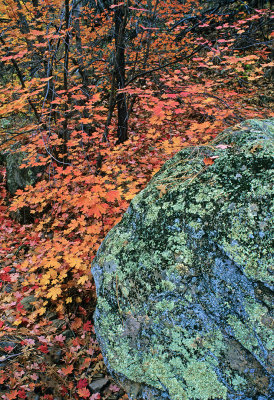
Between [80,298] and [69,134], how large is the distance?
4.51 metres

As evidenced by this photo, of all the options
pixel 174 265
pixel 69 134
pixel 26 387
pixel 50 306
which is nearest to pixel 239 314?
pixel 174 265

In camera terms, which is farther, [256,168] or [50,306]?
[50,306]

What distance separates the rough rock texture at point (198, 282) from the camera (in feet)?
5.20

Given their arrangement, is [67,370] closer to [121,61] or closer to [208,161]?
[208,161]

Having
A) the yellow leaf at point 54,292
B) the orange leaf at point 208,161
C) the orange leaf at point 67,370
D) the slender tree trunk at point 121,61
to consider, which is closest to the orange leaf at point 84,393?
the orange leaf at point 67,370

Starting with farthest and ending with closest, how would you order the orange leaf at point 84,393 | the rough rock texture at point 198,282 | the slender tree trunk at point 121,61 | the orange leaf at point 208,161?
the slender tree trunk at point 121,61
the orange leaf at point 84,393
the orange leaf at point 208,161
the rough rock texture at point 198,282

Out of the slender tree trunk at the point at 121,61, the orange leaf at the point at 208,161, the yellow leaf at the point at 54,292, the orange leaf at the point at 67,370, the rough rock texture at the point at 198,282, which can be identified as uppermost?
the slender tree trunk at the point at 121,61

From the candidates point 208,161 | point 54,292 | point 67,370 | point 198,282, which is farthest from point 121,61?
point 67,370

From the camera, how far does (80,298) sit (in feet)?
13.3

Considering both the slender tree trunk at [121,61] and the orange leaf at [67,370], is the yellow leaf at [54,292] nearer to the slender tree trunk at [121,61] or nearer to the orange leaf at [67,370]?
the orange leaf at [67,370]

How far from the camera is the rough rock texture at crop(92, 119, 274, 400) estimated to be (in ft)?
5.20

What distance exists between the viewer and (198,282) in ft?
5.81

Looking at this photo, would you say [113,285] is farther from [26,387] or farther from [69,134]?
[69,134]

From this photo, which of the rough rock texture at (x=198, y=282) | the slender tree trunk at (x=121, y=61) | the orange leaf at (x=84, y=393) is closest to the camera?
the rough rock texture at (x=198, y=282)
